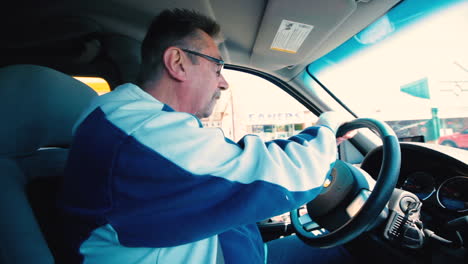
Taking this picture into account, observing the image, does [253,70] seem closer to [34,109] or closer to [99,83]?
[99,83]

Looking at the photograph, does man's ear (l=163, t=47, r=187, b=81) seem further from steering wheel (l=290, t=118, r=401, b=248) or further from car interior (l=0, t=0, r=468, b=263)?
steering wheel (l=290, t=118, r=401, b=248)

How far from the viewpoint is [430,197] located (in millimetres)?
1128

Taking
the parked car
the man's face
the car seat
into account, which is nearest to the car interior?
the car seat

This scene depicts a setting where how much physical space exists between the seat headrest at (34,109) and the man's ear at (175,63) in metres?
0.44

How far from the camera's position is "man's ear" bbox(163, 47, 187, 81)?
104 cm

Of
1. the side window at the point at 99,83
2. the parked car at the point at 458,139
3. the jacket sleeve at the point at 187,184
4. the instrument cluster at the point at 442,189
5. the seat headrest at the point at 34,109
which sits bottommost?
the instrument cluster at the point at 442,189

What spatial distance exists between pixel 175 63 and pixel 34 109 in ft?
1.78

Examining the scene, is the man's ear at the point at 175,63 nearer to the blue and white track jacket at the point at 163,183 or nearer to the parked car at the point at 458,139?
the blue and white track jacket at the point at 163,183

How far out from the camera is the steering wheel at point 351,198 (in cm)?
85

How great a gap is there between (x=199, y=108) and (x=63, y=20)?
1185mm

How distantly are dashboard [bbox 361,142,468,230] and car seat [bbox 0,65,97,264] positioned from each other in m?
1.47

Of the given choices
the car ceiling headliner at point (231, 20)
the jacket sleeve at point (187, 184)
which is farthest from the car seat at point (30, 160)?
the car ceiling headliner at point (231, 20)

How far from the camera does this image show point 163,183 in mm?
615

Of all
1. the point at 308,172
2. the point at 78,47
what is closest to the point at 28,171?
the point at 308,172
